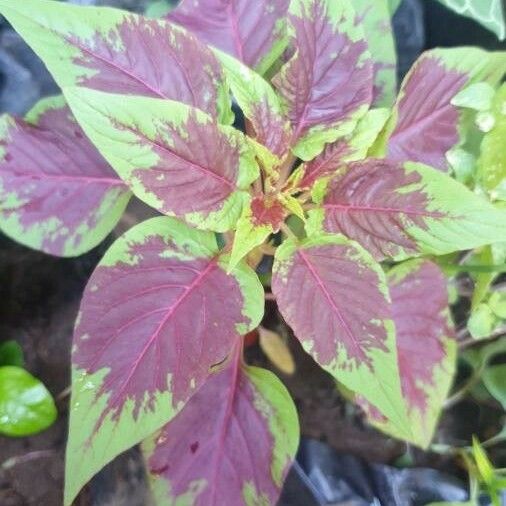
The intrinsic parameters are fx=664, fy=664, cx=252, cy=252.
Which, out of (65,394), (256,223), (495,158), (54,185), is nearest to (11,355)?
(65,394)

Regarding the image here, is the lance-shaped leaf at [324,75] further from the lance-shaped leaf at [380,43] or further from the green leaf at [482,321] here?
the green leaf at [482,321]

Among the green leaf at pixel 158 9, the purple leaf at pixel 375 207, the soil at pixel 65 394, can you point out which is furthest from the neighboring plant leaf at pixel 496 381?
the green leaf at pixel 158 9

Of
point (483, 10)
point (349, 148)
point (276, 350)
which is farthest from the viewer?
point (276, 350)

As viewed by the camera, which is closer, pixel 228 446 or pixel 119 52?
pixel 119 52

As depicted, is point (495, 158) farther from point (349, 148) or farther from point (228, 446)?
point (228, 446)

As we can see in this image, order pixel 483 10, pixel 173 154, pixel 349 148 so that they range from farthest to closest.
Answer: pixel 483 10
pixel 349 148
pixel 173 154
